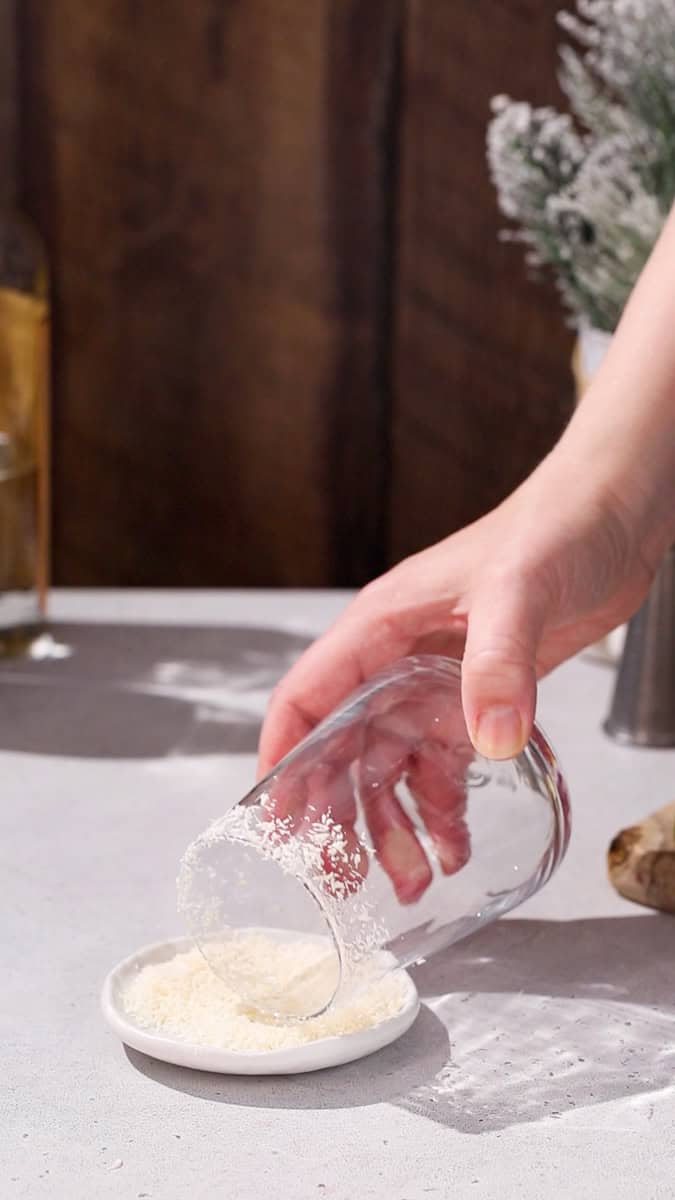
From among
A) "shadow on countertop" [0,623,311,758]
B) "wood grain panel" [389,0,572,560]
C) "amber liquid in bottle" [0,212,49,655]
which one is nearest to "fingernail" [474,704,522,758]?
"shadow on countertop" [0,623,311,758]

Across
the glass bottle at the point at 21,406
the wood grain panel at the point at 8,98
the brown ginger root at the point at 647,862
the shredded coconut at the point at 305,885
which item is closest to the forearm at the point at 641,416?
the brown ginger root at the point at 647,862

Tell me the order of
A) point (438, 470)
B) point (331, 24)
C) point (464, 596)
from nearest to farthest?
point (464, 596)
point (331, 24)
point (438, 470)

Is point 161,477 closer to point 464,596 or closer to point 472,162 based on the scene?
point 472,162

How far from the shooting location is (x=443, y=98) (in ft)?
4.61

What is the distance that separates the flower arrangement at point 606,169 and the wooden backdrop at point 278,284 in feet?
1.22

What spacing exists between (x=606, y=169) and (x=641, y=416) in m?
0.33

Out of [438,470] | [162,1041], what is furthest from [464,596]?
[438,470]

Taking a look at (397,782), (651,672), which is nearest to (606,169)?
(651,672)

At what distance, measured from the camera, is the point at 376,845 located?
2.01 ft

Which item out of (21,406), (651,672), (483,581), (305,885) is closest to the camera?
(305,885)

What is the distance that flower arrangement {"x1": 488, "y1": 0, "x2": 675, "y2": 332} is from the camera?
984 millimetres

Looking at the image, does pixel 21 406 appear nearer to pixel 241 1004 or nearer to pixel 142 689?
pixel 142 689

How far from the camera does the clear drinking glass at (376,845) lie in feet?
1.91

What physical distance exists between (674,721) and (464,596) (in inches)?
10.9
